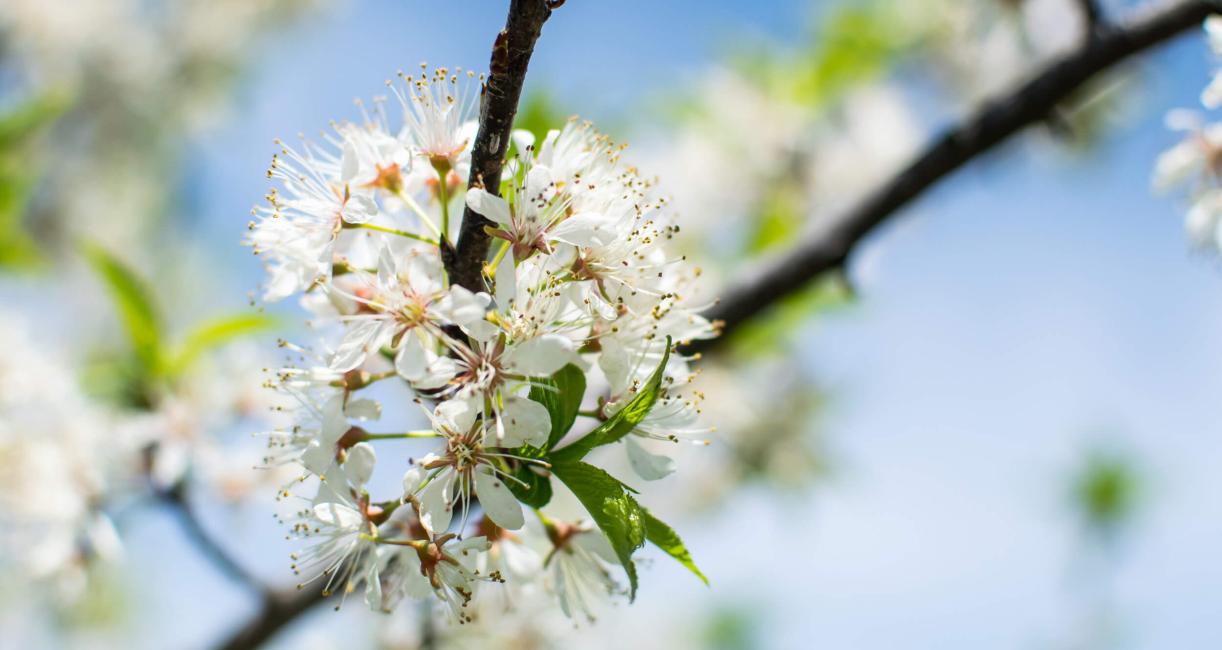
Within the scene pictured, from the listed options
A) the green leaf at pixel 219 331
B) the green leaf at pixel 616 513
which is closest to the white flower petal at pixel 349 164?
the green leaf at pixel 616 513

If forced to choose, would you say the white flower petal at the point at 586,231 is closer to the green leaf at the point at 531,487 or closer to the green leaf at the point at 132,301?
the green leaf at the point at 531,487

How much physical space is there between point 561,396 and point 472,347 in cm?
13

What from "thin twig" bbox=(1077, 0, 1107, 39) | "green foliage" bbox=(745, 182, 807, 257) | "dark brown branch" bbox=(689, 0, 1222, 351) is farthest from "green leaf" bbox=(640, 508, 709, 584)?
"green foliage" bbox=(745, 182, 807, 257)

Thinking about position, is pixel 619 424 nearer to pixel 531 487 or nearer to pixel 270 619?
pixel 531 487

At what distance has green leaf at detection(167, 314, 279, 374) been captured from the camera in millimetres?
2127

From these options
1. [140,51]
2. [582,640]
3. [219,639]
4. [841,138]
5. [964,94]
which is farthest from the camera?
[140,51]

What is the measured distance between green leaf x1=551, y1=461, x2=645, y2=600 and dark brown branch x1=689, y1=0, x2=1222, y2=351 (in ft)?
2.85

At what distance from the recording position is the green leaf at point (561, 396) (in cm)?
110

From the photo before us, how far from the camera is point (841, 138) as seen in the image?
4.13 metres

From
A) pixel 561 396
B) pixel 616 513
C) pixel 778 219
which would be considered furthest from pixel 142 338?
pixel 778 219

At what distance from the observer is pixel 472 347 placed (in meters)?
1.13

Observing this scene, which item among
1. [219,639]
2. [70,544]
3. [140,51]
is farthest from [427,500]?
[140,51]

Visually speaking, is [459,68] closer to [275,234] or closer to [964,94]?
[275,234]

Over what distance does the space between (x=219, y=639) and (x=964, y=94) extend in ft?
13.2
